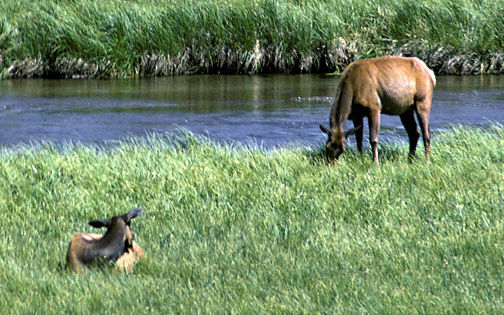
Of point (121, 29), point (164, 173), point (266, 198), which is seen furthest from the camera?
point (121, 29)

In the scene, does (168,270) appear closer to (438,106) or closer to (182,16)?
(438,106)

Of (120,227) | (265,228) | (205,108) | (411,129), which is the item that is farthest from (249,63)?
(120,227)

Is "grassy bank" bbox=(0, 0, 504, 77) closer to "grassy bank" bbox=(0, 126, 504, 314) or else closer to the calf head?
"grassy bank" bbox=(0, 126, 504, 314)

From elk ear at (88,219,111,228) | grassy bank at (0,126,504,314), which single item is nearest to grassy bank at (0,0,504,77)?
grassy bank at (0,126,504,314)

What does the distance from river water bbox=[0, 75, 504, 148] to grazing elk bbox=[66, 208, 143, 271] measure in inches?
179

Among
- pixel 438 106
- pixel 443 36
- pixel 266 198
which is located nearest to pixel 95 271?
pixel 266 198

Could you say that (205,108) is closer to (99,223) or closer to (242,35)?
(242,35)

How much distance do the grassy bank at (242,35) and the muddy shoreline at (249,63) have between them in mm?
23

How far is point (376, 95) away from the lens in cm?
775

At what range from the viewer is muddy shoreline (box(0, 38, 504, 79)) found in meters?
16.0

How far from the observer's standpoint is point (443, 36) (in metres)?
16.2

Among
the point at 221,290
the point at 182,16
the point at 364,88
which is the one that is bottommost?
the point at 221,290

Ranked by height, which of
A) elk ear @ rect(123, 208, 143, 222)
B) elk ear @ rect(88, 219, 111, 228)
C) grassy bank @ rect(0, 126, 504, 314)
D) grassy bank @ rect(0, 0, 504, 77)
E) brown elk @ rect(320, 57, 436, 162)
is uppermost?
grassy bank @ rect(0, 0, 504, 77)

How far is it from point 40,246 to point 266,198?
78.8 inches
